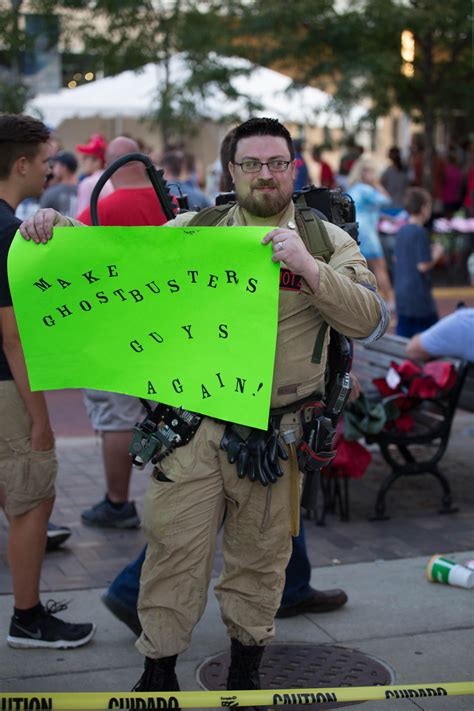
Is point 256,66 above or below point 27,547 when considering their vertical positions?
above

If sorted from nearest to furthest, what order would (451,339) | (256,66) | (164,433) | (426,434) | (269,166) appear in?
(269,166) → (164,433) → (451,339) → (426,434) → (256,66)

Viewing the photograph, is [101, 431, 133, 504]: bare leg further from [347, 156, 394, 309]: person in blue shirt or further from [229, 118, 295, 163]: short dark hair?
[347, 156, 394, 309]: person in blue shirt

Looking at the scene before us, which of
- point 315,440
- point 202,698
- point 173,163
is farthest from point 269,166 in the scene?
point 173,163

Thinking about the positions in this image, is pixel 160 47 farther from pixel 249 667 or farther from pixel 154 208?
pixel 249 667

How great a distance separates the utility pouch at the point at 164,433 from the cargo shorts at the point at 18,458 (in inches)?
27.8

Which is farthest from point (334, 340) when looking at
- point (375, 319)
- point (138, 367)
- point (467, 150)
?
point (467, 150)

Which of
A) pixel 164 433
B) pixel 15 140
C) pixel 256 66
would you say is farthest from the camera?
pixel 256 66

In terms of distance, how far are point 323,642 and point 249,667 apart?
78 centimetres

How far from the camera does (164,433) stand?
369 centimetres

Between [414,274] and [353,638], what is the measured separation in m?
4.87

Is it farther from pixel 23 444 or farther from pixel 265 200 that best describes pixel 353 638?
pixel 265 200

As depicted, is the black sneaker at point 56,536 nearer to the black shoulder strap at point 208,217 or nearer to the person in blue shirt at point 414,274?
the black shoulder strap at point 208,217

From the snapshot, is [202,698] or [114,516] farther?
[114,516]

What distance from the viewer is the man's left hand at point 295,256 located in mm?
3404
